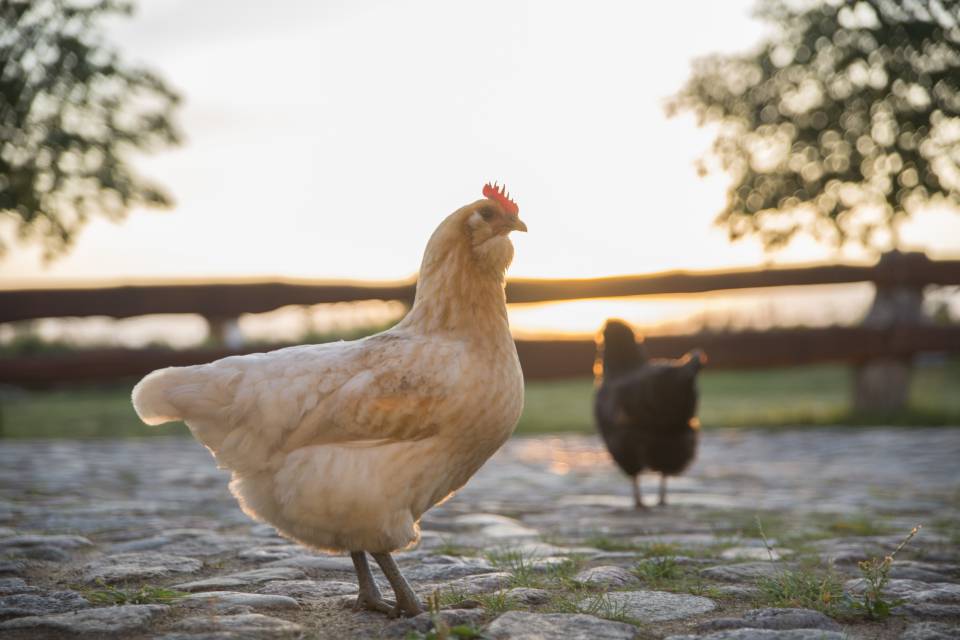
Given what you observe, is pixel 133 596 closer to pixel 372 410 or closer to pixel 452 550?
pixel 372 410

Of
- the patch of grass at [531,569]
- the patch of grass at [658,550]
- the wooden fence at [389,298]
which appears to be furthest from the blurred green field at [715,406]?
the patch of grass at [531,569]

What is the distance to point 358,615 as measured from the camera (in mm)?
2535

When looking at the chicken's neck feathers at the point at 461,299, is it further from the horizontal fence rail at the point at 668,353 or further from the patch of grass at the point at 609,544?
the horizontal fence rail at the point at 668,353

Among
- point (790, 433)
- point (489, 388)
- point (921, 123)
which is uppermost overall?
point (921, 123)

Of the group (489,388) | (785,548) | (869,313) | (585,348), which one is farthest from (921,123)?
(489,388)

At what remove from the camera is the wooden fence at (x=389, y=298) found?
8578 millimetres

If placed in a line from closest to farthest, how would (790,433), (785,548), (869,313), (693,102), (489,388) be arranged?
(489,388) → (785,548) → (790,433) → (869,313) → (693,102)

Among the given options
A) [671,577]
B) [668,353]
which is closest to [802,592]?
[671,577]

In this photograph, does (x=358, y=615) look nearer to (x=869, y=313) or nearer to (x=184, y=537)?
(x=184, y=537)

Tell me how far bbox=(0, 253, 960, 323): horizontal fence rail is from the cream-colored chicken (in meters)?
5.99

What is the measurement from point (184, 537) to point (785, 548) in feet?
8.47

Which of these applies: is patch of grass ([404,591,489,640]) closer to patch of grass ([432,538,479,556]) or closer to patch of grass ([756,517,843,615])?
patch of grass ([756,517,843,615])

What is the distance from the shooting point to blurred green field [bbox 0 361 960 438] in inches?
404

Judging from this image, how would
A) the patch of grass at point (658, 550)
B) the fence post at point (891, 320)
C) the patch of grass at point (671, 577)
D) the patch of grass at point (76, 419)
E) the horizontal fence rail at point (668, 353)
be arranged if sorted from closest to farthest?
the patch of grass at point (671, 577) → the patch of grass at point (658, 550) → the horizontal fence rail at point (668, 353) → the fence post at point (891, 320) → the patch of grass at point (76, 419)
